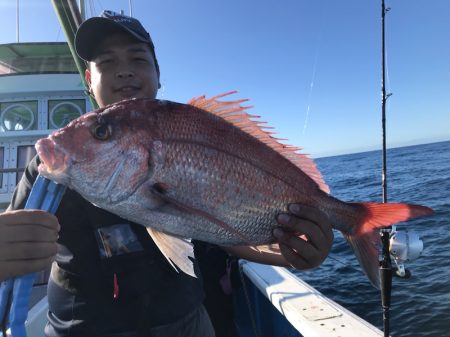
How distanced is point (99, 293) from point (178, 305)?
1.39 ft

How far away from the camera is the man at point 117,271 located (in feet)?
5.76

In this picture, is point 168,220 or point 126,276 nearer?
point 168,220

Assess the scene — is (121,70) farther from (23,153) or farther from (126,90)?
(23,153)

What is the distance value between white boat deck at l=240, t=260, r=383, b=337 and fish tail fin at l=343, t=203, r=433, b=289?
1114 mm

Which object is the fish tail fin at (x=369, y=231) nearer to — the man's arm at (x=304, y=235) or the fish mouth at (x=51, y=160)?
the man's arm at (x=304, y=235)

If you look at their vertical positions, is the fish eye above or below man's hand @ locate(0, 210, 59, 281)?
above

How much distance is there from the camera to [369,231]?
1.68 meters

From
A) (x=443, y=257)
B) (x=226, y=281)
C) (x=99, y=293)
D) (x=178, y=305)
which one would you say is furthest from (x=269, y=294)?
(x=443, y=257)

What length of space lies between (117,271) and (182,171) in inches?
31.6

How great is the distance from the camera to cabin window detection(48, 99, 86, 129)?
22.9 ft

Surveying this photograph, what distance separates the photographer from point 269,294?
3.65 meters

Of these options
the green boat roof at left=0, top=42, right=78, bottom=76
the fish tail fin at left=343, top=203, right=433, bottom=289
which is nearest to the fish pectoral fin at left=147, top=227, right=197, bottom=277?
the fish tail fin at left=343, top=203, right=433, bottom=289

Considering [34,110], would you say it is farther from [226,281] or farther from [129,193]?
[129,193]

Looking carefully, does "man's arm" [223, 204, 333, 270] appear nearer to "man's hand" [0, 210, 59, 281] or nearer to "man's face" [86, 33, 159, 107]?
"man's hand" [0, 210, 59, 281]
